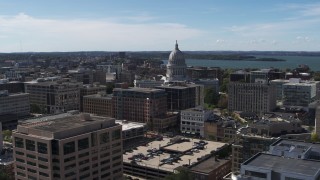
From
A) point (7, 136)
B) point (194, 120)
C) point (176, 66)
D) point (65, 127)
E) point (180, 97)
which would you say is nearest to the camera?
point (65, 127)

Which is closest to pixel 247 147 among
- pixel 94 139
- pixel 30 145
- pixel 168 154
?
pixel 168 154

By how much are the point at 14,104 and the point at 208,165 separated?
49874 mm

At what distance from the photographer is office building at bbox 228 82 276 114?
87.1m

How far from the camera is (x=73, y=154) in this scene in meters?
36.8

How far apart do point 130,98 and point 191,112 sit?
43.9ft

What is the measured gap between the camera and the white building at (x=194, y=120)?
228 feet

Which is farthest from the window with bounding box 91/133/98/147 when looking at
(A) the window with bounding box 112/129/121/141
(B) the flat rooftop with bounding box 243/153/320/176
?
(B) the flat rooftop with bounding box 243/153/320/176

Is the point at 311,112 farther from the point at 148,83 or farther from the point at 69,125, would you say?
the point at 69,125

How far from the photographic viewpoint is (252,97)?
3509 inches

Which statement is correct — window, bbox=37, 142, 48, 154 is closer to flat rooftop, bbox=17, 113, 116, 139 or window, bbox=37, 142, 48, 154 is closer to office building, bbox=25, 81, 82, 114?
flat rooftop, bbox=17, 113, 116, 139

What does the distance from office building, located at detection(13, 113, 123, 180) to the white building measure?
1157 inches

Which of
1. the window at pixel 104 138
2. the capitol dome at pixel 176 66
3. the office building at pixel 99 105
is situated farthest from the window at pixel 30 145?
the capitol dome at pixel 176 66

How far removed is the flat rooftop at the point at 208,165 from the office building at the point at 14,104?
45307 millimetres

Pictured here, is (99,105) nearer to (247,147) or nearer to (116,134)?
(116,134)
